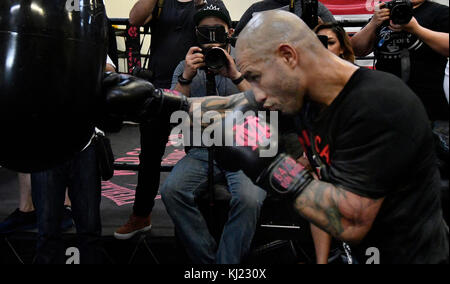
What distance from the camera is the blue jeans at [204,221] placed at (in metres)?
1.60

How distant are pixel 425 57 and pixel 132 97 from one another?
1246mm

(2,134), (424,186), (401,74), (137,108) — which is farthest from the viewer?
(401,74)

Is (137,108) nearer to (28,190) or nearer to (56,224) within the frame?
(56,224)

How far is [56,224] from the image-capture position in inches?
66.3

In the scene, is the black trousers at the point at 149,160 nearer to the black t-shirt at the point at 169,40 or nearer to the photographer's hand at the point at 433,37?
the black t-shirt at the point at 169,40

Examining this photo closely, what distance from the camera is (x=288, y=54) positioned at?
40.3 inches

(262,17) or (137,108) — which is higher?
(262,17)

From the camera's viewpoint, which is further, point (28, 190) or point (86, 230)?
point (28, 190)

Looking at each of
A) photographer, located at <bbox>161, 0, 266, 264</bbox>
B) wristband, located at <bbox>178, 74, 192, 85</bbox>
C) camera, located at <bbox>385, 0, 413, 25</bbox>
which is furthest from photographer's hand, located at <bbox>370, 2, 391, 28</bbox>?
wristband, located at <bbox>178, 74, 192, 85</bbox>

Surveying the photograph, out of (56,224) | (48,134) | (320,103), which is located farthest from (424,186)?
(56,224)

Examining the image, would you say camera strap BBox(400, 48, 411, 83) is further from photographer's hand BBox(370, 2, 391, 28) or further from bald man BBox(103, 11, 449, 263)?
bald man BBox(103, 11, 449, 263)

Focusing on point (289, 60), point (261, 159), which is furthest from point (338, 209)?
point (289, 60)

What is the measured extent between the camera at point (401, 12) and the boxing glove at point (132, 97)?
0.95 metres
